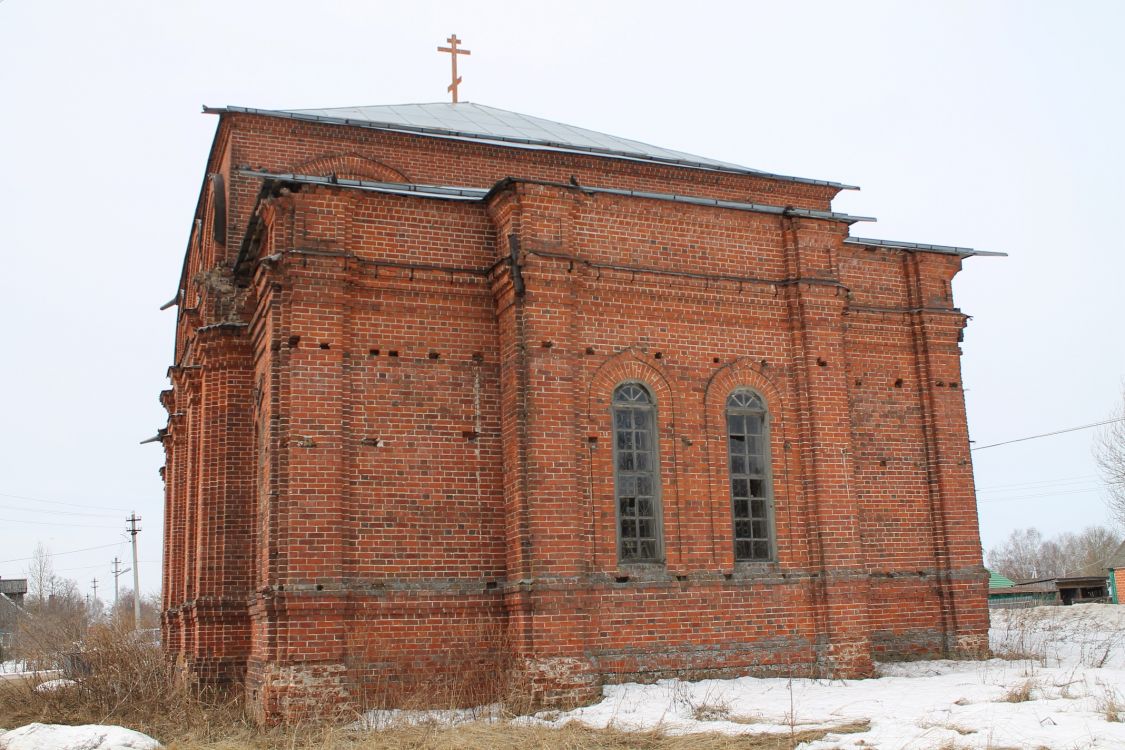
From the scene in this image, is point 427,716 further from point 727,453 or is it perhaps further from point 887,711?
point 727,453

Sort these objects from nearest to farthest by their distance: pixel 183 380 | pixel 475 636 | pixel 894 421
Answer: pixel 475 636
pixel 894 421
pixel 183 380

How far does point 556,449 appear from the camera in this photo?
11.1m

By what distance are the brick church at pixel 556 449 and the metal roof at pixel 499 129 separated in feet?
7.91

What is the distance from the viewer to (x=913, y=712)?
9.42 metres

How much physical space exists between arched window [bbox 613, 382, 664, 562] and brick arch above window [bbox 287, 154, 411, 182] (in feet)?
18.5

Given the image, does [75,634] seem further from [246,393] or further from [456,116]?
[456,116]

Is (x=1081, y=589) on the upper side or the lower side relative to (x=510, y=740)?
lower

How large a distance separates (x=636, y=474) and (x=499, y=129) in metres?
7.82

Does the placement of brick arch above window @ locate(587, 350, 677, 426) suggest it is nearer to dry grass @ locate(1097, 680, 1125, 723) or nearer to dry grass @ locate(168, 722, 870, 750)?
dry grass @ locate(168, 722, 870, 750)

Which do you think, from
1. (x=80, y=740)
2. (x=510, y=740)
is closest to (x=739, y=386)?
(x=510, y=740)

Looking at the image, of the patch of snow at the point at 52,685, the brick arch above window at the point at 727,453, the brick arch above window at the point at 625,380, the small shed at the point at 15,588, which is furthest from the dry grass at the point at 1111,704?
the small shed at the point at 15,588

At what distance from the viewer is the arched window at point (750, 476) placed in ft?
40.0

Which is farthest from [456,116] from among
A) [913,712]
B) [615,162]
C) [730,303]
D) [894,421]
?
[913,712]

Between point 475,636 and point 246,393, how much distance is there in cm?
471
